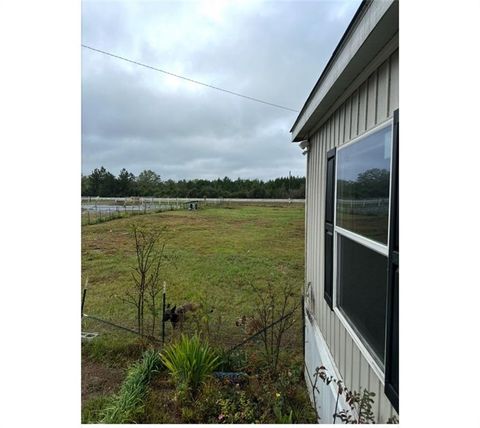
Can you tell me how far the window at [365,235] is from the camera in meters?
1.06

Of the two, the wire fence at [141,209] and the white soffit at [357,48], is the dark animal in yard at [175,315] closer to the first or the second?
the wire fence at [141,209]

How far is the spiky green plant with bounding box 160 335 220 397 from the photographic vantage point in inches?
95.7

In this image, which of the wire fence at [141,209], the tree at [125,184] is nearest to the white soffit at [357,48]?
the tree at [125,184]

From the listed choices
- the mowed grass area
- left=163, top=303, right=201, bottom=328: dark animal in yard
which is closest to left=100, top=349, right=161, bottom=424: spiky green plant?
left=163, top=303, right=201, bottom=328: dark animal in yard

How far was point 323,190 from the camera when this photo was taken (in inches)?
87.9

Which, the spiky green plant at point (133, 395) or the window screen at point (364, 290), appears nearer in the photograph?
the window screen at point (364, 290)

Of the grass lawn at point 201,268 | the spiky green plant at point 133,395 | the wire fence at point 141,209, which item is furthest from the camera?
the wire fence at point 141,209

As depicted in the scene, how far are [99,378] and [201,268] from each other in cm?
259

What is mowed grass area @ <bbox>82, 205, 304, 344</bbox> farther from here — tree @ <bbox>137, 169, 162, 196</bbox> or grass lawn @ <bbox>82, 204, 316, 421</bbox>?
tree @ <bbox>137, 169, 162, 196</bbox>

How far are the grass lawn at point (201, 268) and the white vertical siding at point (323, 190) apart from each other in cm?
124

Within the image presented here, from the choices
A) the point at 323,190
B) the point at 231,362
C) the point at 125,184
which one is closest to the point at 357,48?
the point at 323,190
